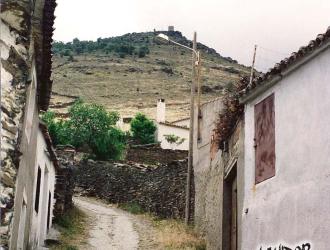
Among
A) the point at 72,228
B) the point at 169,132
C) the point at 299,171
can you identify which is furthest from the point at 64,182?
the point at 169,132

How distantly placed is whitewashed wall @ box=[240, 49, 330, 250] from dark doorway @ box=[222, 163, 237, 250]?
2.93 m

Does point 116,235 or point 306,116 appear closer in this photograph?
point 306,116

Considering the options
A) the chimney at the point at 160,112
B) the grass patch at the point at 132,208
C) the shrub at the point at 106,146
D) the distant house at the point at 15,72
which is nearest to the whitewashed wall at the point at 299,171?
the distant house at the point at 15,72

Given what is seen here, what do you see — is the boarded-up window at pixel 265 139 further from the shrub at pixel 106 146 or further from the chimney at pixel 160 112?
the chimney at pixel 160 112

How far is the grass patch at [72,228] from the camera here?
1993 cm

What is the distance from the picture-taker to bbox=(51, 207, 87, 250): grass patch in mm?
19927

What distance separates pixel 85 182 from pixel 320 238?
84.1 ft

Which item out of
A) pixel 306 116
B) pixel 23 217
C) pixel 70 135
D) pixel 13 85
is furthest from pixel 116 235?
pixel 70 135

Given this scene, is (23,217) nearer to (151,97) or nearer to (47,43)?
(47,43)

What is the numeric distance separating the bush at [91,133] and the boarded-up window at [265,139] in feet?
91.9

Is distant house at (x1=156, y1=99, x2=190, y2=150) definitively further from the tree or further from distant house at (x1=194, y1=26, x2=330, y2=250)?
distant house at (x1=194, y1=26, x2=330, y2=250)

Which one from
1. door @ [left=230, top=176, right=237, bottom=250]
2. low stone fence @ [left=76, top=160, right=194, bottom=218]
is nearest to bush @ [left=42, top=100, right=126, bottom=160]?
low stone fence @ [left=76, top=160, right=194, bottom=218]

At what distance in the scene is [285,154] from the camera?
1142 cm

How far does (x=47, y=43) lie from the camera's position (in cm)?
1044
